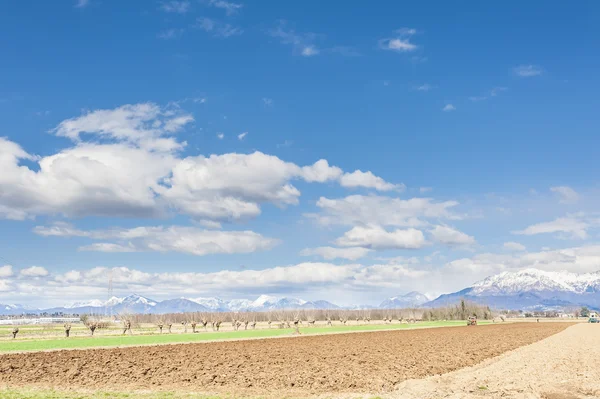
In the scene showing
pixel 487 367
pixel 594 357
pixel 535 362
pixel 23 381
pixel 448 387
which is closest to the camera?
pixel 448 387

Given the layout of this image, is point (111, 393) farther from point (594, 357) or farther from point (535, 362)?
point (594, 357)

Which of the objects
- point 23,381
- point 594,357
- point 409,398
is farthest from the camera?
point 594,357

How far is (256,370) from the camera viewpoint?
37.2 meters

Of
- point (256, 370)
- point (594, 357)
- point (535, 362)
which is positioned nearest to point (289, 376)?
point (256, 370)

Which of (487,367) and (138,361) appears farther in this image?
(138,361)

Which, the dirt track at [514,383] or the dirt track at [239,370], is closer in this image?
the dirt track at [514,383]

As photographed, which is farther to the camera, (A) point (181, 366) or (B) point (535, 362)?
(B) point (535, 362)

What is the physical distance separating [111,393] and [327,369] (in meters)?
14.9

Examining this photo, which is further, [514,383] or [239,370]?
[239,370]

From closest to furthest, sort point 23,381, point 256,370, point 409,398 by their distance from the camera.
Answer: point 409,398
point 23,381
point 256,370

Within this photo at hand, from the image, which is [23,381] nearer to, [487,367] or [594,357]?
[487,367]

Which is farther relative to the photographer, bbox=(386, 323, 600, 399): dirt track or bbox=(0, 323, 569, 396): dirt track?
bbox=(0, 323, 569, 396): dirt track

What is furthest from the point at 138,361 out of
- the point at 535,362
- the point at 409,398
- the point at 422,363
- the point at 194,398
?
the point at 535,362

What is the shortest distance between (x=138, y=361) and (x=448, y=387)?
25371 mm
